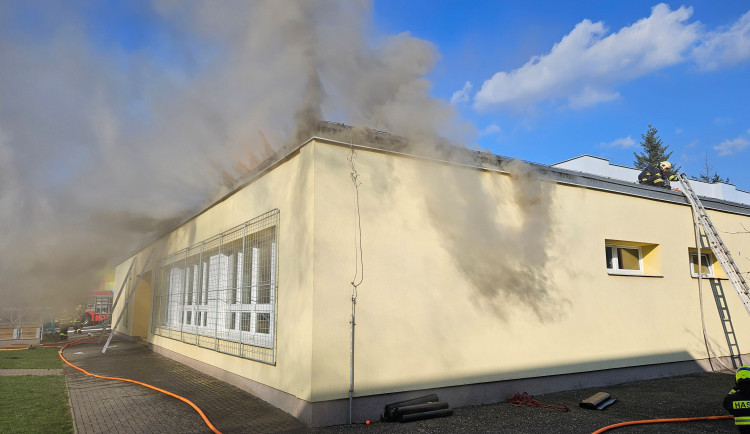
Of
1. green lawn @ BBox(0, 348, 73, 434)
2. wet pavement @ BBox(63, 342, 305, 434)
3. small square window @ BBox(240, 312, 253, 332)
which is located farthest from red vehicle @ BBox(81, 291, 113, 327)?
small square window @ BBox(240, 312, 253, 332)

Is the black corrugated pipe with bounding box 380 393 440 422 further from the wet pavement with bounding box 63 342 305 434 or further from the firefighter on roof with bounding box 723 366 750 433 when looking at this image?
the firefighter on roof with bounding box 723 366 750 433

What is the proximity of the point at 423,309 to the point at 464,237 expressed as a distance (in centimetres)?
125

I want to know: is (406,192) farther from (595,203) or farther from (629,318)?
(629,318)

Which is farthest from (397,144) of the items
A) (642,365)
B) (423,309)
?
(642,365)

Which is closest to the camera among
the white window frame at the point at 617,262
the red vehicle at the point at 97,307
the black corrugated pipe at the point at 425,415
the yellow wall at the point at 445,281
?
the black corrugated pipe at the point at 425,415

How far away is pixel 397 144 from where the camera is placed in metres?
6.33

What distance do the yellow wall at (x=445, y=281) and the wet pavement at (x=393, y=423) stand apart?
421mm

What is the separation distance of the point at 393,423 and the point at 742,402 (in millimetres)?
3348

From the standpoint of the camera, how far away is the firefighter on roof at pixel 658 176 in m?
10.5

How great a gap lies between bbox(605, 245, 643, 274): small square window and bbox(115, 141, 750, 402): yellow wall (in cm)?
34

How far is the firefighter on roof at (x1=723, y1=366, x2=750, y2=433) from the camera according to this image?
3902mm

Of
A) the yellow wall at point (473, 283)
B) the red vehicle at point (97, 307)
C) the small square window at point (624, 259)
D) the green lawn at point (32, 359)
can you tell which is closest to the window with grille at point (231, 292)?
the yellow wall at point (473, 283)

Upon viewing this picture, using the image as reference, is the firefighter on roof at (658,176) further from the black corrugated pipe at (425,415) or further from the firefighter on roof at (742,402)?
the black corrugated pipe at (425,415)

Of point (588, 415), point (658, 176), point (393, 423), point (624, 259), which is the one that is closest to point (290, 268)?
point (393, 423)
